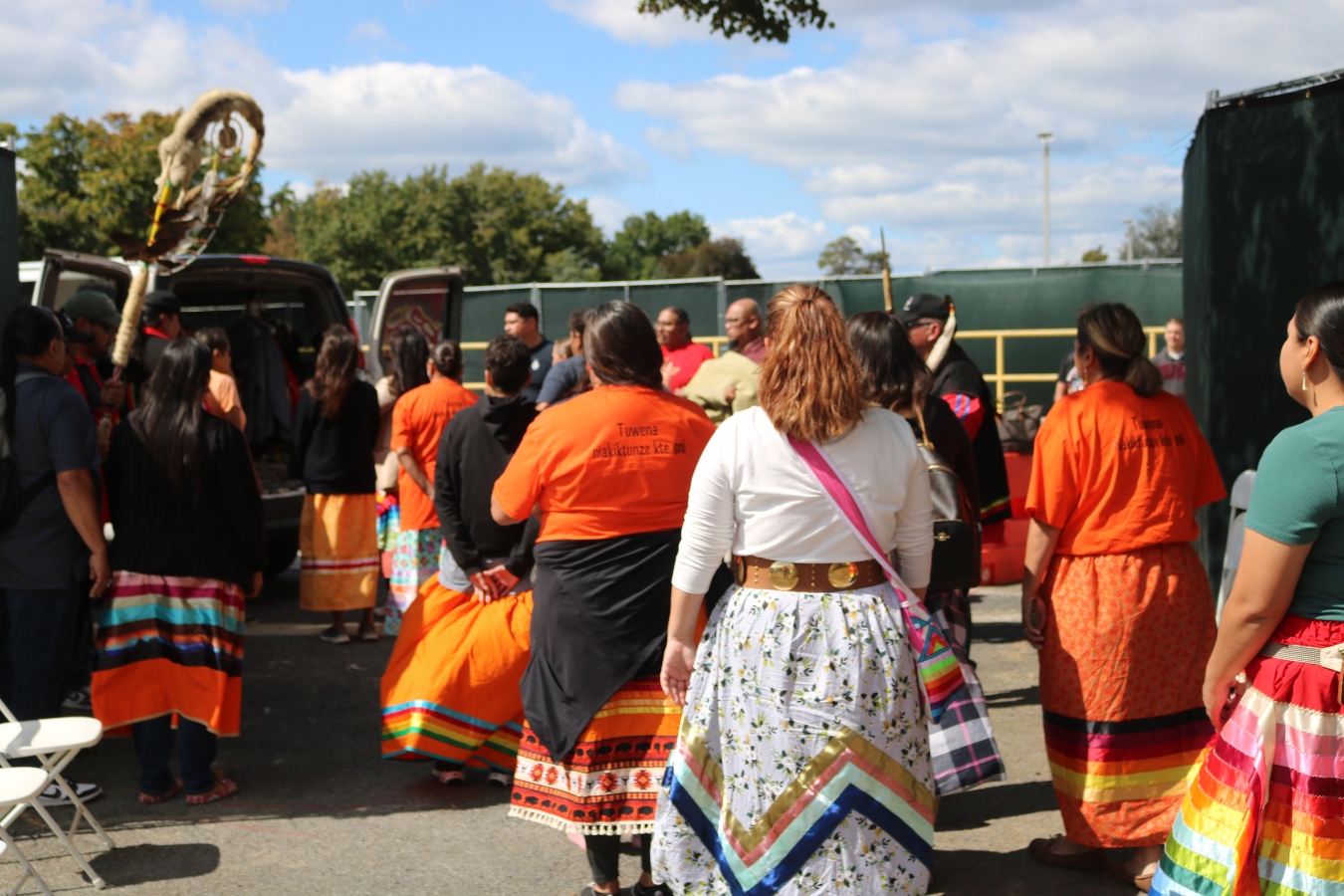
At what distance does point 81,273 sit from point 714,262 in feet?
235

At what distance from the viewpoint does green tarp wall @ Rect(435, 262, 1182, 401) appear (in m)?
16.2

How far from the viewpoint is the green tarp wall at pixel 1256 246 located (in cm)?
591

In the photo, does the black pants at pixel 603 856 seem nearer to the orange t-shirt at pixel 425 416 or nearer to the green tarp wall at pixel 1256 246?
the orange t-shirt at pixel 425 416

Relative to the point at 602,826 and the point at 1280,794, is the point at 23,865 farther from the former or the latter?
the point at 1280,794

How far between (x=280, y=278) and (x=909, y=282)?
33.1 feet

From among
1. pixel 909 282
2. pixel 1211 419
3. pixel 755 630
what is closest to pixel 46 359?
pixel 755 630

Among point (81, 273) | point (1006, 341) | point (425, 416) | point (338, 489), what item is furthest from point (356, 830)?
point (1006, 341)

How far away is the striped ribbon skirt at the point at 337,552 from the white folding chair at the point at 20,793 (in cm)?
359

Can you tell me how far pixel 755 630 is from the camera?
3068 millimetres

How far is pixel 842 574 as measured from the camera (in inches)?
121

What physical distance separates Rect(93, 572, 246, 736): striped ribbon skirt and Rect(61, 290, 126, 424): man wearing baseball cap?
1.22 metres

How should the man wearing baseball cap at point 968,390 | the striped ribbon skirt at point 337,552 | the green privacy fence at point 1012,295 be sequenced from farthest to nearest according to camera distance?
the green privacy fence at point 1012,295, the striped ribbon skirt at point 337,552, the man wearing baseball cap at point 968,390

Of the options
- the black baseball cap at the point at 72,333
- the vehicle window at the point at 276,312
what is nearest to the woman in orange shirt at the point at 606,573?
the black baseball cap at the point at 72,333

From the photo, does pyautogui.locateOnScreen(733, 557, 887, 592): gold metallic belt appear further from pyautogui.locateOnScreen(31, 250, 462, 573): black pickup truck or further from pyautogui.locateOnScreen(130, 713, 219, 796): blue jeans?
pyautogui.locateOnScreen(31, 250, 462, 573): black pickup truck
